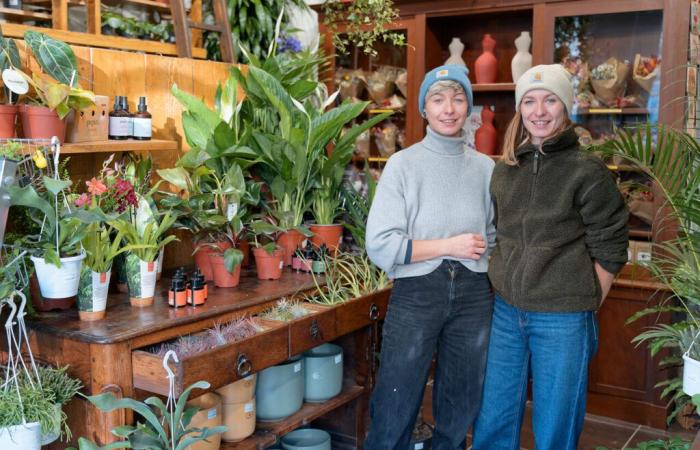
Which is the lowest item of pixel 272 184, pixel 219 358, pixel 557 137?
pixel 219 358

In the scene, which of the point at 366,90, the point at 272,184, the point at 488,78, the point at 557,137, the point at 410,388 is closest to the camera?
the point at 557,137

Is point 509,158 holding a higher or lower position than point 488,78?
lower

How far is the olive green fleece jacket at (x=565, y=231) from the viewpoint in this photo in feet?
6.84

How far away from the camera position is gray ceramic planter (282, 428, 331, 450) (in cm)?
264

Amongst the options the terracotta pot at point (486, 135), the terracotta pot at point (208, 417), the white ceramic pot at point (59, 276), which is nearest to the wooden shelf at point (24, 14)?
the terracotta pot at point (486, 135)

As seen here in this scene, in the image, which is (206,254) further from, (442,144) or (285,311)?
(442,144)

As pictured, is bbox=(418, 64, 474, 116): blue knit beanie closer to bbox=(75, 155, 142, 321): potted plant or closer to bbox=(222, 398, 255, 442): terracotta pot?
bbox=(75, 155, 142, 321): potted plant

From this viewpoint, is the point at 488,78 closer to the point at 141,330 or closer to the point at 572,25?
the point at 572,25

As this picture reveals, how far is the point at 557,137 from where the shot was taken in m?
2.11

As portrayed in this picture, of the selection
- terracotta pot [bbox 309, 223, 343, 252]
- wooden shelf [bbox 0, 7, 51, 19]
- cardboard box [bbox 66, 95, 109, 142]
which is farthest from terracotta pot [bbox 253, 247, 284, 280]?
wooden shelf [bbox 0, 7, 51, 19]

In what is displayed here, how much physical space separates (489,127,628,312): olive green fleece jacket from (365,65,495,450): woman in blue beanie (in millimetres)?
168

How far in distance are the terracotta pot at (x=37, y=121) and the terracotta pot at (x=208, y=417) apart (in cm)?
91

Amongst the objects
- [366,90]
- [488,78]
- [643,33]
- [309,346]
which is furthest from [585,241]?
[366,90]

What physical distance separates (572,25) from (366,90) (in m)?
1.31
